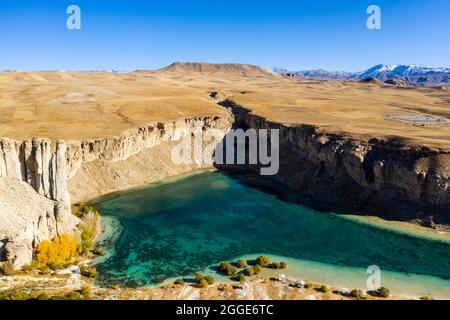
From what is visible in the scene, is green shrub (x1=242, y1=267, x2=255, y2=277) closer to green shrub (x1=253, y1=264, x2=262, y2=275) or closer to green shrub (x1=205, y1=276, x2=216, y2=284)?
green shrub (x1=253, y1=264, x2=262, y2=275)

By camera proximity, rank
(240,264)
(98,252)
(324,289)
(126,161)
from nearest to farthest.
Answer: (324,289) → (240,264) → (98,252) → (126,161)

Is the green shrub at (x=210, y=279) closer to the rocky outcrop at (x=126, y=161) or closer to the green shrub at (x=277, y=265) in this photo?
the green shrub at (x=277, y=265)

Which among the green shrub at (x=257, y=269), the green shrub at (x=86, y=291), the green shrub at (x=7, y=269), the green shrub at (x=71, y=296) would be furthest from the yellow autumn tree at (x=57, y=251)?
the green shrub at (x=257, y=269)

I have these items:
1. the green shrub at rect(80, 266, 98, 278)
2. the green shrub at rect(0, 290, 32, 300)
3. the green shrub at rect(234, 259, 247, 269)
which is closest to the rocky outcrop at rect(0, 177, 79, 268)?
the green shrub at rect(0, 290, 32, 300)

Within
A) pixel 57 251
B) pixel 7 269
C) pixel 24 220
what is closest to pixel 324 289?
pixel 57 251

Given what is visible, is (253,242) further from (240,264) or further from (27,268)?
(27,268)

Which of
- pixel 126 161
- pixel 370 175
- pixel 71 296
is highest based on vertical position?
pixel 126 161
